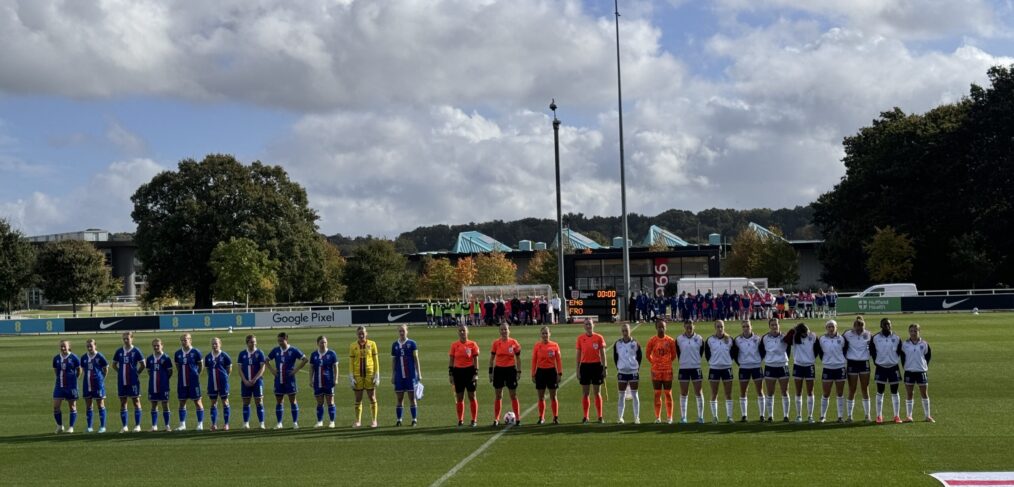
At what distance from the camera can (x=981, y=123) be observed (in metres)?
64.5

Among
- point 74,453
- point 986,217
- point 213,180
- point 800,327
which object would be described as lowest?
point 74,453

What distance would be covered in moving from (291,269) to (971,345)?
55210mm

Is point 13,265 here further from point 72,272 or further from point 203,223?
point 203,223

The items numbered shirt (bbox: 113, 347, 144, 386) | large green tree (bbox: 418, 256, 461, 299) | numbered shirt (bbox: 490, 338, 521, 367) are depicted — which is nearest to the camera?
numbered shirt (bbox: 490, 338, 521, 367)

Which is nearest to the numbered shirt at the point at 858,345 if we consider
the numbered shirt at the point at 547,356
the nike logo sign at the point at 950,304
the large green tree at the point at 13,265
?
the numbered shirt at the point at 547,356

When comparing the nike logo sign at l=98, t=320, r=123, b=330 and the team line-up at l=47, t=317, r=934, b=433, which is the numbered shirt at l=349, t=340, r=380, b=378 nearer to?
the team line-up at l=47, t=317, r=934, b=433

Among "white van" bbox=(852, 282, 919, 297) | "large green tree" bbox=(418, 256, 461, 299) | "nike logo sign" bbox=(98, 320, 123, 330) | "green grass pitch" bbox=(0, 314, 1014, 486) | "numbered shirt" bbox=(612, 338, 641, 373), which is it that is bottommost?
Result: "green grass pitch" bbox=(0, 314, 1014, 486)

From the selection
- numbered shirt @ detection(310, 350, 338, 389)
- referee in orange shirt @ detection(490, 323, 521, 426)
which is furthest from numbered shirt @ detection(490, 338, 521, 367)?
numbered shirt @ detection(310, 350, 338, 389)

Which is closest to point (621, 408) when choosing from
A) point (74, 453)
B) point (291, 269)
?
point (74, 453)

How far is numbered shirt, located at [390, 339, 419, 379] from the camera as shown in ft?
A: 58.6

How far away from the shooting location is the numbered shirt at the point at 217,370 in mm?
18266

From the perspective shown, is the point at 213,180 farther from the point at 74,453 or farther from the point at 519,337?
the point at 74,453

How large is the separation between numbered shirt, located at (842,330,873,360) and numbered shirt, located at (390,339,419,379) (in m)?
7.29

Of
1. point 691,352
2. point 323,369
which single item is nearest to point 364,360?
point 323,369
